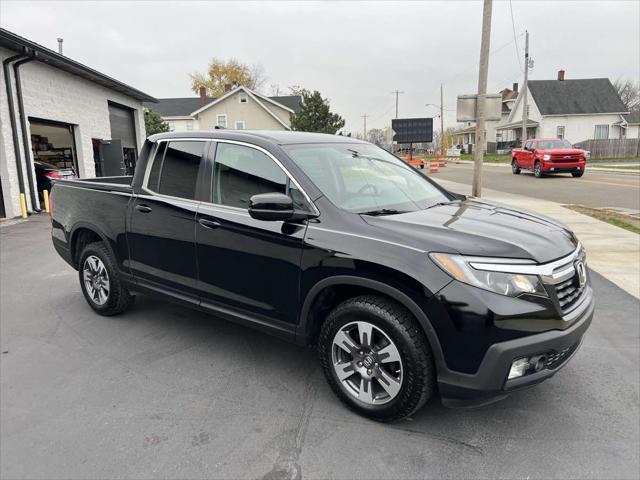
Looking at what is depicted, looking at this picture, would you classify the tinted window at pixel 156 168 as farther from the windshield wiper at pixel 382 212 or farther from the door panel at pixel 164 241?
the windshield wiper at pixel 382 212

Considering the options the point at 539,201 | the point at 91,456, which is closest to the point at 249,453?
the point at 91,456

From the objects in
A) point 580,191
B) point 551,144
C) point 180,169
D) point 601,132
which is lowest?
point 580,191

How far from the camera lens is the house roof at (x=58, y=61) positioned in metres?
11.7

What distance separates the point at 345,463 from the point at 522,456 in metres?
1.00

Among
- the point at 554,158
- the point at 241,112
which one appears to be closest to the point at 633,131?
the point at 554,158

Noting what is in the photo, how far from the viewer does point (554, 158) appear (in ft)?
72.3

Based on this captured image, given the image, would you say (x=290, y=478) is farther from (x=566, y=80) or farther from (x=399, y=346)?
(x=566, y=80)

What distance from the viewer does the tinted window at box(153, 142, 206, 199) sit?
12.8ft

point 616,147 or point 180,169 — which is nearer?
point 180,169

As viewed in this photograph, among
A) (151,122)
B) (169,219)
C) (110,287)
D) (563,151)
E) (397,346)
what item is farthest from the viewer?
(151,122)

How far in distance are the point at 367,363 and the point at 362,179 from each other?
1.44 meters

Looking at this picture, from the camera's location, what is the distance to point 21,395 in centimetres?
338

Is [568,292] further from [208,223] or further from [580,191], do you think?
[580,191]

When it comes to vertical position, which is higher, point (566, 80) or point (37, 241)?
point (566, 80)
